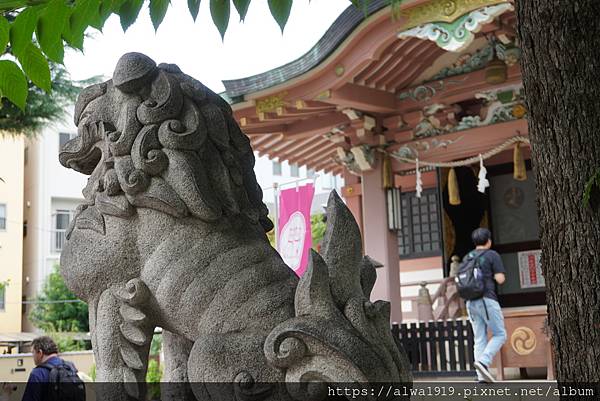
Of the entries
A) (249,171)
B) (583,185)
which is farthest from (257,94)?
(583,185)

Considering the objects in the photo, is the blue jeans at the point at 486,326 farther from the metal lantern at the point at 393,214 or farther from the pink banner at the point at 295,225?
the pink banner at the point at 295,225

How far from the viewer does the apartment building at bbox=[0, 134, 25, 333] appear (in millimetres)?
28516

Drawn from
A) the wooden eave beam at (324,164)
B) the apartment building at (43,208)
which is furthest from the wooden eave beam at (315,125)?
the apartment building at (43,208)

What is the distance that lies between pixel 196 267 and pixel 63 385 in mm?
3688

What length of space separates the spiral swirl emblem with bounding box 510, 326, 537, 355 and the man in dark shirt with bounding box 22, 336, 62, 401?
5.49 metres

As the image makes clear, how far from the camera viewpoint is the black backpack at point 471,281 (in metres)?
7.25

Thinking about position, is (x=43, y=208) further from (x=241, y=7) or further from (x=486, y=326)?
(x=241, y=7)

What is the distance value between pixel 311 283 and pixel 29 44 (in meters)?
1.30

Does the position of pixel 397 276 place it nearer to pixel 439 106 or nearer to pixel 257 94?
pixel 439 106

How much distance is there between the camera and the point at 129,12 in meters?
2.50

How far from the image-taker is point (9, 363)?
12469 mm

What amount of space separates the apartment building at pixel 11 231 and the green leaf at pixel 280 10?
28473 mm

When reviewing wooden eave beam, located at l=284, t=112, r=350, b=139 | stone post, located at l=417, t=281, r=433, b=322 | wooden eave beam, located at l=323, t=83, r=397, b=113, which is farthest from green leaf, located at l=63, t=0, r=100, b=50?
stone post, located at l=417, t=281, r=433, b=322

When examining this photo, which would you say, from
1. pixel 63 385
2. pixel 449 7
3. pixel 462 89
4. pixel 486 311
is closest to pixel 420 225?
pixel 462 89
